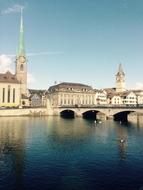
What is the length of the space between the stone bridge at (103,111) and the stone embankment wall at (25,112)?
6.86 meters

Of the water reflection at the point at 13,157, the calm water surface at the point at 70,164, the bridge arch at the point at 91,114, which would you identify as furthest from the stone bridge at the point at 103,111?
the water reflection at the point at 13,157

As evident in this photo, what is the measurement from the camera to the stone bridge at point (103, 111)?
466 ft

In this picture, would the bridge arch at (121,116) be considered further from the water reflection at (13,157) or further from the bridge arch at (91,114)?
the water reflection at (13,157)

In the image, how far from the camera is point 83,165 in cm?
5234

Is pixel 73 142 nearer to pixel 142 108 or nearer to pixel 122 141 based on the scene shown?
pixel 122 141

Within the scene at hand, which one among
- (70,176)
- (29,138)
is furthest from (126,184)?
(29,138)

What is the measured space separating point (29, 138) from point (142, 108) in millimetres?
64460

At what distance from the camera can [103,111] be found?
160 metres

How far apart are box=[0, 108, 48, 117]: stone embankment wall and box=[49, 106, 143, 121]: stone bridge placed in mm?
6865

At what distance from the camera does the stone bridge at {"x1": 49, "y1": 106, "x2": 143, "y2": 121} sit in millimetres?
142125

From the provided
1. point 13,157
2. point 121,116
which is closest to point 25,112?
point 121,116

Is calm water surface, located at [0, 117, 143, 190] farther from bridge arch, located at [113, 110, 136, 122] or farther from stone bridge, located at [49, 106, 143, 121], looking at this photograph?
bridge arch, located at [113, 110, 136, 122]

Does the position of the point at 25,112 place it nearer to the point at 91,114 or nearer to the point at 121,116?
the point at 91,114

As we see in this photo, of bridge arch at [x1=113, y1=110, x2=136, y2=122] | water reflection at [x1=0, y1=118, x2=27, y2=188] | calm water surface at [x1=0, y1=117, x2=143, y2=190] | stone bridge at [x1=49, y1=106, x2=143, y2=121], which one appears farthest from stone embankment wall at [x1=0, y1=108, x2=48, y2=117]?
calm water surface at [x1=0, y1=117, x2=143, y2=190]
